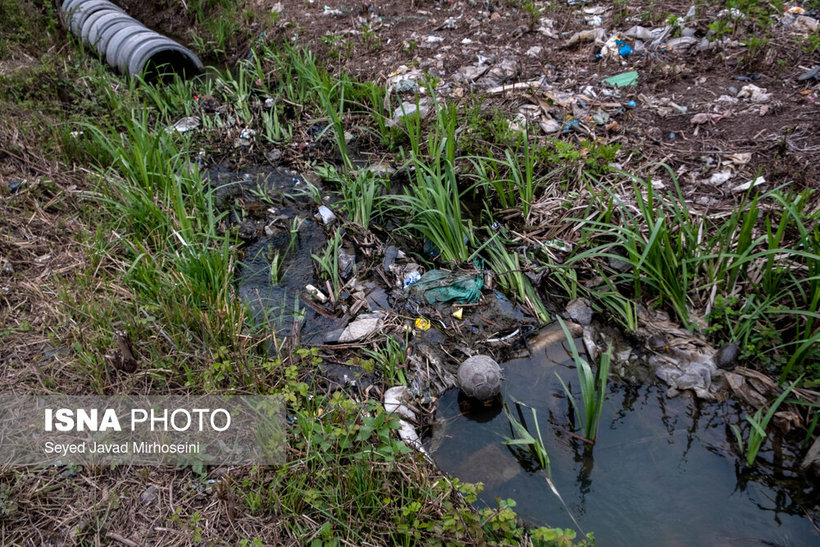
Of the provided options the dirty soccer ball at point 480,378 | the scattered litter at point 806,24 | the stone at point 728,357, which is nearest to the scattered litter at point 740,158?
the stone at point 728,357

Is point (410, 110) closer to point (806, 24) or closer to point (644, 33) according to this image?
point (644, 33)

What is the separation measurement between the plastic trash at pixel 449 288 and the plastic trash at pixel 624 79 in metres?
1.88

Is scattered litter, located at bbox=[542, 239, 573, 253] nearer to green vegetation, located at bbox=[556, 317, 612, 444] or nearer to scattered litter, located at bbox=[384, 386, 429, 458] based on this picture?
green vegetation, located at bbox=[556, 317, 612, 444]

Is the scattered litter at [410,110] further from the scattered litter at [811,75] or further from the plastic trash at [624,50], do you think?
the scattered litter at [811,75]

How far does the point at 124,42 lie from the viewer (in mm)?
4387

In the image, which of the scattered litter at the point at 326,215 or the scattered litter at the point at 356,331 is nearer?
the scattered litter at the point at 356,331

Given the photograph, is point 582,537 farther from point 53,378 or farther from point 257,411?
point 53,378

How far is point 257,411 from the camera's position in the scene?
6.75 feet

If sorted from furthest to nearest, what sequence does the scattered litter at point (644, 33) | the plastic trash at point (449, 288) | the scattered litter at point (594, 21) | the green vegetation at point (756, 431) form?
the scattered litter at point (594, 21), the scattered litter at point (644, 33), the plastic trash at point (449, 288), the green vegetation at point (756, 431)

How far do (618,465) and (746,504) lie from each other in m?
0.43

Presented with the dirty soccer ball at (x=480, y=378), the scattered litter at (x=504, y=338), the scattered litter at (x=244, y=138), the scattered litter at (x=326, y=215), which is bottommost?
the scattered litter at (x=504, y=338)

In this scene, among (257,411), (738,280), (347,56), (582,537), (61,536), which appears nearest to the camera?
(61,536)

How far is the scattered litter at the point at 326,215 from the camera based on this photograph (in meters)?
3.19

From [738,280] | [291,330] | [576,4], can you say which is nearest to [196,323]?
[291,330]
